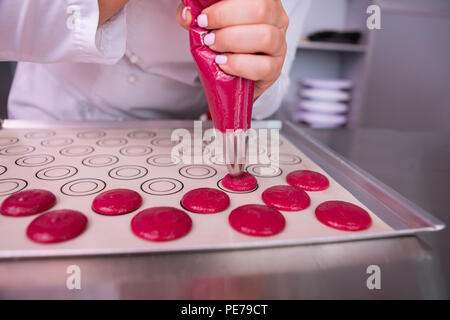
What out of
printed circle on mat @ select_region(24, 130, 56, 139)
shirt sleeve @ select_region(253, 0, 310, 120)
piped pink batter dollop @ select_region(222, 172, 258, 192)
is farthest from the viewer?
shirt sleeve @ select_region(253, 0, 310, 120)

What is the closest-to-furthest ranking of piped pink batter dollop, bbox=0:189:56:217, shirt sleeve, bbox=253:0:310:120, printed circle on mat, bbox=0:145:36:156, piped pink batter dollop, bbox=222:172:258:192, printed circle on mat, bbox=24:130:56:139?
piped pink batter dollop, bbox=0:189:56:217, piped pink batter dollop, bbox=222:172:258:192, printed circle on mat, bbox=0:145:36:156, printed circle on mat, bbox=24:130:56:139, shirt sleeve, bbox=253:0:310:120

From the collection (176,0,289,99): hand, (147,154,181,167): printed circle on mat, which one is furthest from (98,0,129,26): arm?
(147,154,181,167): printed circle on mat

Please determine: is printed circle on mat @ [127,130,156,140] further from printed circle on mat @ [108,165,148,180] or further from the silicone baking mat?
printed circle on mat @ [108,165,148,180]

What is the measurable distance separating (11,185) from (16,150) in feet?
0.62

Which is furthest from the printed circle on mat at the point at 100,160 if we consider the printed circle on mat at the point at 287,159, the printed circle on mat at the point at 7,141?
the printed circle on mat at the point at 287,159

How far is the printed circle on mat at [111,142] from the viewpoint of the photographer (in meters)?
0.73

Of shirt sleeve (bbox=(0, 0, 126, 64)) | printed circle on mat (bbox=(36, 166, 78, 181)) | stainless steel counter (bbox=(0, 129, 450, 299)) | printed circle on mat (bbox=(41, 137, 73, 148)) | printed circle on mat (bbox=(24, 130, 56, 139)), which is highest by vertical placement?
shirt sleeve (bbox=(0, 0, 126, 64))

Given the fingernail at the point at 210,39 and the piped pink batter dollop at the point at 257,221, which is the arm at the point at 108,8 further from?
the piped pink batter dollop at the point at 257,221

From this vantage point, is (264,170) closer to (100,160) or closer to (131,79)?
(100,160)

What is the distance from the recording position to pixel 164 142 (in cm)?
77

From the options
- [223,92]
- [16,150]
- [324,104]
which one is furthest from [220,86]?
[324,104]

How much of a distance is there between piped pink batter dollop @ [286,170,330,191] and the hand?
189 mm

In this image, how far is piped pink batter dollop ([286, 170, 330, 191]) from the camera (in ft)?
1.82

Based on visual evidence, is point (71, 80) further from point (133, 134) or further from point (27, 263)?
point (27, 263)
